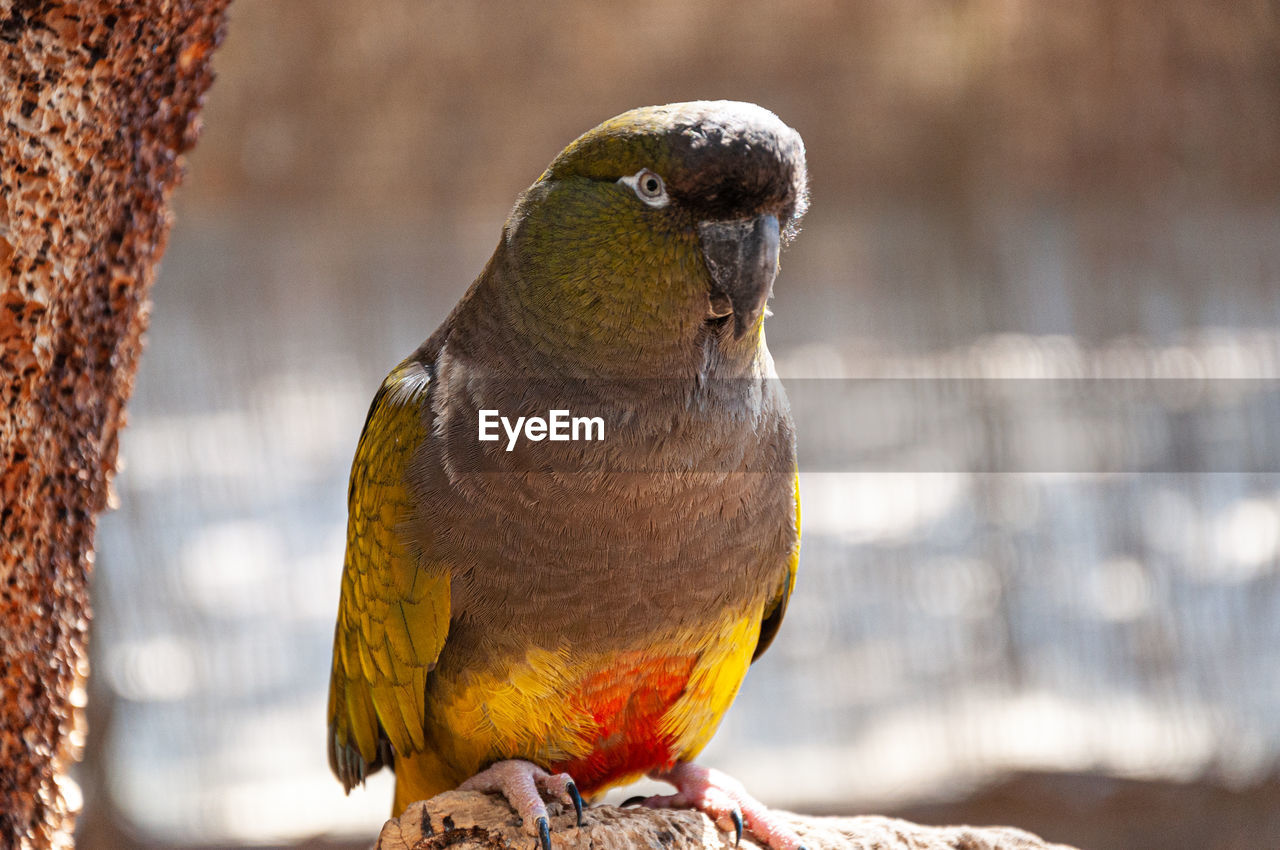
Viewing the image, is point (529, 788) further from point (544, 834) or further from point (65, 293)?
point (65, 293)

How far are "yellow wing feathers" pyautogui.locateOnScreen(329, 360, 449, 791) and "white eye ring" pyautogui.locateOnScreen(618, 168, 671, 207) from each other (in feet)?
1.50

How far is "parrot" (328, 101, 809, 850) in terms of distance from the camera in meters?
1.25

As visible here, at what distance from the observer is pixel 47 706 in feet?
4.53

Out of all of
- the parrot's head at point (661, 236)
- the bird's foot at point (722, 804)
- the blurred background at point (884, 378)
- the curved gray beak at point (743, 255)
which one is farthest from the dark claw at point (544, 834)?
the blurred background at point (884, 378)

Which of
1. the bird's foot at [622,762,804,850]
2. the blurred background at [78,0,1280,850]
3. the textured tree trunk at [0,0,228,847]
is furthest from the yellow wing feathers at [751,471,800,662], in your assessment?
the blurred background at [78,0,1280,850]

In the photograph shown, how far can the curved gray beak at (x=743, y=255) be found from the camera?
1220 millimetres

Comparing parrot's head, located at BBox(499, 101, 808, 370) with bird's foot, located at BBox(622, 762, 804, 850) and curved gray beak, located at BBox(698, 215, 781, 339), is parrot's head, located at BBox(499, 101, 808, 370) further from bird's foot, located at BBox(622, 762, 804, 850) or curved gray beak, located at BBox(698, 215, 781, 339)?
bird's foot, located at BBox(622, 762, 804, 850)

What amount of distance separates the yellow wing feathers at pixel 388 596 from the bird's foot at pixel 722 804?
396 millimetres

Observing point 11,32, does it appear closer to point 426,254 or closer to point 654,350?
point 654,350

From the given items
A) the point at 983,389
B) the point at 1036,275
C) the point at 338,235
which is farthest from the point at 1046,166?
the point at 338,235

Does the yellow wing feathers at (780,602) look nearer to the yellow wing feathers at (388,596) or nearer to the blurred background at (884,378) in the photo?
the yellow wing feathers at (388,596)

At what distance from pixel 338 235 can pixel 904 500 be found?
1.80 m

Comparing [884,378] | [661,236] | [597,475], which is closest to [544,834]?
[597,475]

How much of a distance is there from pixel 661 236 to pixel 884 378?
1841 millimetres
